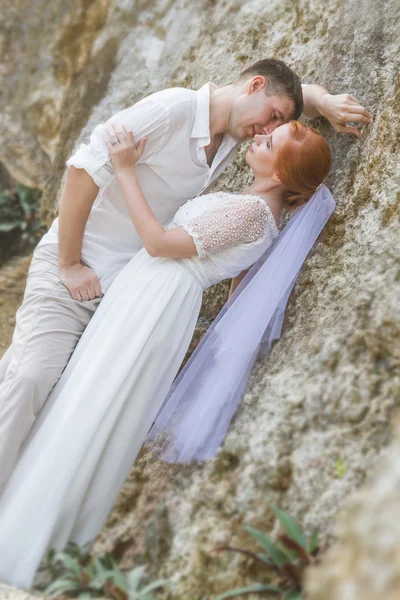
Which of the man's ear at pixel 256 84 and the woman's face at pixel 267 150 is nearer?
the woman's face at pixel 267 150

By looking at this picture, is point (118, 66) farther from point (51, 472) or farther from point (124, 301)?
point (51, 472)

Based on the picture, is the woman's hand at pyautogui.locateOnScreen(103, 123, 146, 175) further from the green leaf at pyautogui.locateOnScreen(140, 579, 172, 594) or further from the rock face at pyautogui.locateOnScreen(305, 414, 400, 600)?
the rock face at pyautogui.locateOnScreen(305, 414, 400, 600)

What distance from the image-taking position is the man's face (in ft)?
12.7

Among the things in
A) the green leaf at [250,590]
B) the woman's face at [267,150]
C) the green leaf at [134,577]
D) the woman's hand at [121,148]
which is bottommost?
the green leaf at [250,590]

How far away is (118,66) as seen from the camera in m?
6.70

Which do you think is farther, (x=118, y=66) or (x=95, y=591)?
(x=118, y=66)

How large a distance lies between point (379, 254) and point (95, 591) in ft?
7.04

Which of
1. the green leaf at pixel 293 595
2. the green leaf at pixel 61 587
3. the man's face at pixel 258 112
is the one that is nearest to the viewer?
the green leaf at pixel 293 595

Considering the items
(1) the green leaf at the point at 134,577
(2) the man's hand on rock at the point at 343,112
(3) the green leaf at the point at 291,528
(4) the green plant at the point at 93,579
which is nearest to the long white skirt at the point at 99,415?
(4) the green plant at the point at 93,579

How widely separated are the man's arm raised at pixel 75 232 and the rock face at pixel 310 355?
3.50 ft

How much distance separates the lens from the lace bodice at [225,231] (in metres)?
3.59

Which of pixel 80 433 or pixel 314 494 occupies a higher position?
pixel 80 433

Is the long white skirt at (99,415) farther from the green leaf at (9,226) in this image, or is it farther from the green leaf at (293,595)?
the green leaf at (9,226)

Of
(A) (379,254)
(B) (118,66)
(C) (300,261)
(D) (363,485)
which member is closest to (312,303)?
(C) (300,261)
